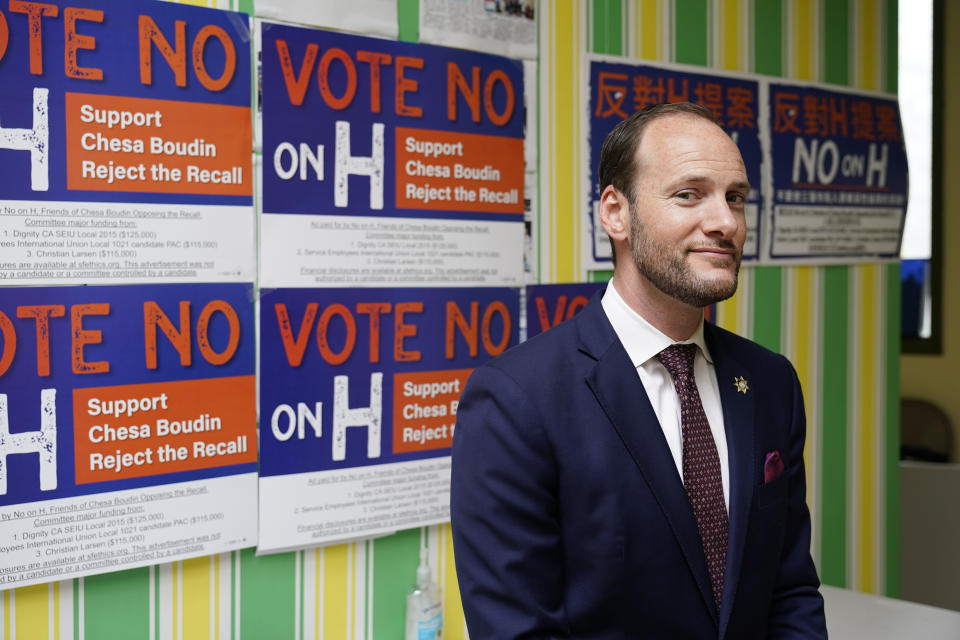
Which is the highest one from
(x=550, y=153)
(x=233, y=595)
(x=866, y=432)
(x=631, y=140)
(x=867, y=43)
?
(x=867, y=43)

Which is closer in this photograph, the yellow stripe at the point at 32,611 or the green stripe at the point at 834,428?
the yellow stripe at the point at 32,611

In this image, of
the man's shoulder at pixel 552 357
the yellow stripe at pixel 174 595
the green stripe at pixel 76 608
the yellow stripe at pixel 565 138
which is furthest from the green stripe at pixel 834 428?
the green stripe at pixel 76 608

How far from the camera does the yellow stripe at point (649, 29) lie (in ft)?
7.45

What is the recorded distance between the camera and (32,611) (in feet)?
5.07

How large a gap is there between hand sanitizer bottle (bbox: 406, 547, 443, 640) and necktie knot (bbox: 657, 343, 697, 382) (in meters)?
0.87

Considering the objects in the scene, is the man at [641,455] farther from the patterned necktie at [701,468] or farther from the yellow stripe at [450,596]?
the yellow stripe at [450,596]

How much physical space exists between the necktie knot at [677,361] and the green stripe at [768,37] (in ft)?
4.81

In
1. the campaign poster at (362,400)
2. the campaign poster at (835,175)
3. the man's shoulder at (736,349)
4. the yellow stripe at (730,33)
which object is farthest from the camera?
the campaign poster at (835,175)

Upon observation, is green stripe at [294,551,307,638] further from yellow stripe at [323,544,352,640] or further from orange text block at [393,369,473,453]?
orange text block at [393,369,473,453]

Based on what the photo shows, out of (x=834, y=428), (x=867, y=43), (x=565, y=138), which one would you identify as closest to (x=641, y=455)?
(x=565, y=138)

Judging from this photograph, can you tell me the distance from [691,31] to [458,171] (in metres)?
0.86

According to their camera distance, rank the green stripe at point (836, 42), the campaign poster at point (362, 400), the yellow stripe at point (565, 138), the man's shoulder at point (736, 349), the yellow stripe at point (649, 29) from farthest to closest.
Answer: the green stripe at point (836, 42) → the yellow stripe at point (649, 29) → the yellow stripe at point (565, 138) → the campaign poster at point (362, 400) → the man's shoulder at point (736, 349)

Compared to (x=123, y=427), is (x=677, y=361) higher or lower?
higher

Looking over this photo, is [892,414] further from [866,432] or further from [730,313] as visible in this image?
[730,313]
